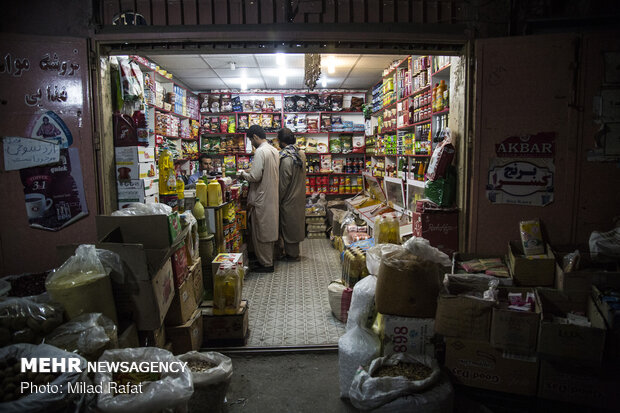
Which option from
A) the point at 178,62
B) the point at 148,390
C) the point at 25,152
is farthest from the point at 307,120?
the point at 148,390

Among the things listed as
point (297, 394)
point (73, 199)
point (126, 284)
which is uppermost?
point (73, 199)

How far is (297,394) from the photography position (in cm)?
275

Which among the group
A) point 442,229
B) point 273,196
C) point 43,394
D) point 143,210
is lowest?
point 43,394

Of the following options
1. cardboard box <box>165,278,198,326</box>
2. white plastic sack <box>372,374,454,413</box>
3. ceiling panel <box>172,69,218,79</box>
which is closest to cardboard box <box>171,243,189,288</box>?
cardboard box <box>165,278,198,326</box>

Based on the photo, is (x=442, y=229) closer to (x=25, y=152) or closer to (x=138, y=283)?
(x=138, y=283)

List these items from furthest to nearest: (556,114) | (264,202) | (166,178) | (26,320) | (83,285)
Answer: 1. (264,202)
2. (166,178)
3. (556,114)
4. (83,285)
5. (26,320)

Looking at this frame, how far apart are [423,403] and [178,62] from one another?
5.85 metres

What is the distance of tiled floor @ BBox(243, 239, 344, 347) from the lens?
143 inches

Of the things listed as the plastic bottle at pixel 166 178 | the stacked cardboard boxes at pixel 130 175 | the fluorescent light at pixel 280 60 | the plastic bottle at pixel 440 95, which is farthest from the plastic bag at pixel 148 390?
the fluorescent light at pixel 280 60

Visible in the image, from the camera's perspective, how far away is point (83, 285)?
225 cm

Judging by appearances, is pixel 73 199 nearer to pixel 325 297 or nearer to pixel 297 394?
pixel 297 394

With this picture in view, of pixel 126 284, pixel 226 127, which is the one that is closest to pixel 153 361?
pixel 126 284

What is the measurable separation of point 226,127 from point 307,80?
340 centimetres
